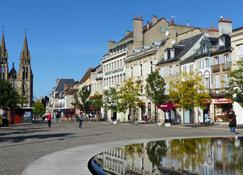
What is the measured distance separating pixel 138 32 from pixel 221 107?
98.8 ft

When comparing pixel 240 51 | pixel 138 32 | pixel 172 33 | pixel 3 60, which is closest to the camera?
pixel 240 51

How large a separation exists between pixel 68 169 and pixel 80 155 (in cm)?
388

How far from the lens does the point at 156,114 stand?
6744cm

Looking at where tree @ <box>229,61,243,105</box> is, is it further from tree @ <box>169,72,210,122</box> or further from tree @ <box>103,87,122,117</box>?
tree @ <box>103,87,122,117</box>

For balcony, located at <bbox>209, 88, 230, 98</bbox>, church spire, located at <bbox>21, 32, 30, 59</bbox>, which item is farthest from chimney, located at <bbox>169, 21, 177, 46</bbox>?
church spire, located at <bbox>21, 32, 30, 59</bbox>

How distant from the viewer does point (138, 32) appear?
78375 mm

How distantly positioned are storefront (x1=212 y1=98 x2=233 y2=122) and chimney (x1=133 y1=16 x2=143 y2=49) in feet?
92.5

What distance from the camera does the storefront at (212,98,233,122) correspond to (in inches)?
2053

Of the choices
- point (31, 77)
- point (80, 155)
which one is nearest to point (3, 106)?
point (80, 155)

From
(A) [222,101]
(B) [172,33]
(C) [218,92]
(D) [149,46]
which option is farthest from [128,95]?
(A) [222,101]

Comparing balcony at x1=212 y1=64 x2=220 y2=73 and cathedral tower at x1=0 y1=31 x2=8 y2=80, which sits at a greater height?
cathedral tower at x1=0 y1=31 x2=8 y2=80

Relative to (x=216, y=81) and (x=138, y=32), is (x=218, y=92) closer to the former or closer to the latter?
(x=216, y=81)

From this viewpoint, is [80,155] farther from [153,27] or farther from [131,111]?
[153,27]

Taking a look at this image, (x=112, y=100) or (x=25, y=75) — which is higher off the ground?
(x=25, y=75)
